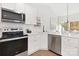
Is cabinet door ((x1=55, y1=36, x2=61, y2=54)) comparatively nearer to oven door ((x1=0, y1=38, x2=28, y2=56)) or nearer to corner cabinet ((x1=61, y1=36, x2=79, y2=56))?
corner cabinet ((x1=61, y1=36, x2=79, y2=56))

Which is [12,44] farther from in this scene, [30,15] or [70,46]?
[30,15]

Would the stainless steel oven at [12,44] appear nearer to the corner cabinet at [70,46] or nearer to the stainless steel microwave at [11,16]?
the stainless steel microwave at [11,16]

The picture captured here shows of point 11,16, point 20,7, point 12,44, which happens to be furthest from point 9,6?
point 12,44

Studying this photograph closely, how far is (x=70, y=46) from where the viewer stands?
2.13 meters

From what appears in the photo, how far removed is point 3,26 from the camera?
6.97ft

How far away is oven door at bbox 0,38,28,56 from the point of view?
167cm

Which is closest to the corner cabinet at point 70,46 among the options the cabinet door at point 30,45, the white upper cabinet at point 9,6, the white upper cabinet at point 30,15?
the cabinet door at point 30,45

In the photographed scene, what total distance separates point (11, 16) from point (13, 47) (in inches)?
25.0

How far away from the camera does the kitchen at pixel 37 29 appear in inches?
79.7

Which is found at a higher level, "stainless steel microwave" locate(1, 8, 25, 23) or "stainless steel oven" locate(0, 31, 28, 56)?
"stainless steel microwave" locate(1, 8, 25, 23)

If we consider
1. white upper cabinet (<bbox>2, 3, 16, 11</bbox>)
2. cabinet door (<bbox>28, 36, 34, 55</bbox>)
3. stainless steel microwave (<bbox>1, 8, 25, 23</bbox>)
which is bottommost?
cabinet door (<bbox>28, 36, 34, 55</bbox>)

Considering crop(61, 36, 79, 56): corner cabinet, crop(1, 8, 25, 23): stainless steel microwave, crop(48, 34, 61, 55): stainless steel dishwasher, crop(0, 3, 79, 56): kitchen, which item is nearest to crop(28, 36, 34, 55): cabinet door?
crop(0, 3, 79, 56): kitchen

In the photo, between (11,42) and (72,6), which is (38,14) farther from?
(11,42)

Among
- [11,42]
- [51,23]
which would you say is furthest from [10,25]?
[51,23]
